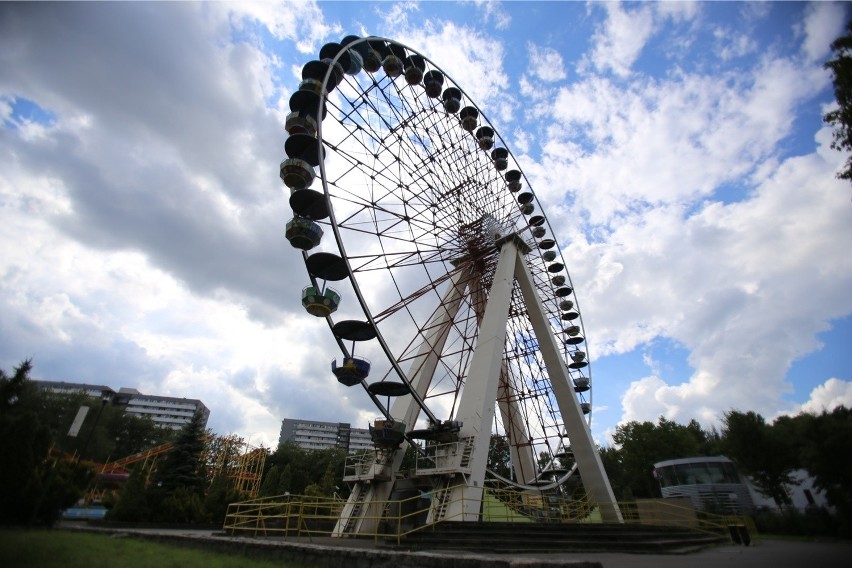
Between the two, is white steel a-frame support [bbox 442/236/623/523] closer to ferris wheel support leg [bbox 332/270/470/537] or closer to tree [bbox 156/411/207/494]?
ferris wheel support leg [bbox 332/270/470/537]

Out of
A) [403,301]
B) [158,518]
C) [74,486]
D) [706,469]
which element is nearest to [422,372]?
[403,301]

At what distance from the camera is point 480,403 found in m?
16.2

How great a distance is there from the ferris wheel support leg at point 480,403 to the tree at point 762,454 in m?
17.8

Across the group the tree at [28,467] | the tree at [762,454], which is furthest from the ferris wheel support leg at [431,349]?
the tree at [762,454]

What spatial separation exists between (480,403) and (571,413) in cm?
715

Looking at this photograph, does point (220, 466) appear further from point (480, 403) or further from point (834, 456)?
point (834, 456)

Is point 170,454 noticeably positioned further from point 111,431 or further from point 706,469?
point 111,431

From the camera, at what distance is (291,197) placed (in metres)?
15.5

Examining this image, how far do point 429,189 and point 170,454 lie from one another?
22578 mm

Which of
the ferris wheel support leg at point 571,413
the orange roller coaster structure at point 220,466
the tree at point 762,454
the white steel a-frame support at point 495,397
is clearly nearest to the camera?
the white steel a-frame support at point 495,397

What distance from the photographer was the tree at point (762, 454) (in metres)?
24.4

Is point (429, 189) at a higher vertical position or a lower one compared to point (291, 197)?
higher

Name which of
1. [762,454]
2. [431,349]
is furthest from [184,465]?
[762,454]

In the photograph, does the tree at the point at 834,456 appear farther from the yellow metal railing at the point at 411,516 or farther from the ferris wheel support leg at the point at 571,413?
the ferris wheel support leg at the point at 571,413
